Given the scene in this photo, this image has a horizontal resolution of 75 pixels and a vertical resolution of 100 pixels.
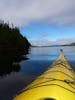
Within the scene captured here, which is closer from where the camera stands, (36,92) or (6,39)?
(36,92)

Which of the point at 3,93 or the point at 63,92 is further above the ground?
the point at 63,92

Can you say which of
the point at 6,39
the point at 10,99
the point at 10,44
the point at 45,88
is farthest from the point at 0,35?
the point at 45,88

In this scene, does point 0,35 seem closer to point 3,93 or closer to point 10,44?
point 10,44

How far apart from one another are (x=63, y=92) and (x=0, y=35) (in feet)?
275

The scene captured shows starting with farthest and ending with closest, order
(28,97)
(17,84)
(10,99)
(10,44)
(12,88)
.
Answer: (10,44)
(17,84)
(12,88)
(10,99)
(28,97)

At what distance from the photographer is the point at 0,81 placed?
20734 mm

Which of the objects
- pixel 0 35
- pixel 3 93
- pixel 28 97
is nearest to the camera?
pixel 28 97

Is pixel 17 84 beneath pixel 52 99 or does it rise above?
beneath

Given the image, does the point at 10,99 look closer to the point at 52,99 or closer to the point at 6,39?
the point at 52,99

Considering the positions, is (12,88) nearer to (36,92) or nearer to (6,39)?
(36,92)

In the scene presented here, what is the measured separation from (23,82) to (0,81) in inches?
65.0

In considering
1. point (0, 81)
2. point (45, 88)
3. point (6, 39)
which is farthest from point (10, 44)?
point (45, 88)

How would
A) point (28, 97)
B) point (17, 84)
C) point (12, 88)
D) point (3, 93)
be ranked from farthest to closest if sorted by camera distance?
point (17, 84) → point (12, 88) → point (3, 93) → point (28, 97)

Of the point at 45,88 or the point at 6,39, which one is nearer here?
the point at 45,88
